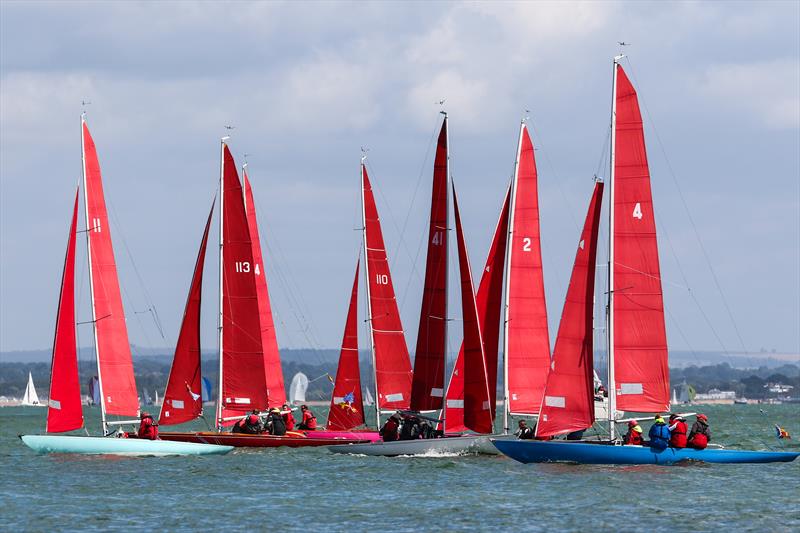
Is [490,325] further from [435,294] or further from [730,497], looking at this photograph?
[730,497]

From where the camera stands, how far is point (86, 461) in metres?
49.0

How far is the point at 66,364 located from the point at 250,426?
699 centimetres

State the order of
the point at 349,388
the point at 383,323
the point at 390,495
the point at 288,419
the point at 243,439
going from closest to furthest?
the point at 390,495 < the point at 243,439 < the point at 288,419 < the point at 383,323 < the point at 349,388

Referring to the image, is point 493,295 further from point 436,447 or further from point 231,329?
point 231,329

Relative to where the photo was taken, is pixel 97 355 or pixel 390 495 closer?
pixel 390 495

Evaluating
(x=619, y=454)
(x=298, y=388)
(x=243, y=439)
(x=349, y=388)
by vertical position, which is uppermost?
(x=298, y=388)

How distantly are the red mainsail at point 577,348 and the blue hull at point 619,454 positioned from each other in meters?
0.84

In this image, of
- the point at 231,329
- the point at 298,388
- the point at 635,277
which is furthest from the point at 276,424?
the point at 298,388

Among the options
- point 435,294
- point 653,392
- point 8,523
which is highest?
point 435,294

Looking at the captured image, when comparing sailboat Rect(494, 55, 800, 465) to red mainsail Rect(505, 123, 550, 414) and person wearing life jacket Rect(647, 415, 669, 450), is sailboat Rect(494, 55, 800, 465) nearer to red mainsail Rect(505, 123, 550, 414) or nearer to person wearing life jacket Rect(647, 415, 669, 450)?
person wearing life jacket Rect(647, 415, 669, 450)

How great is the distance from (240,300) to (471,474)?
546 inches

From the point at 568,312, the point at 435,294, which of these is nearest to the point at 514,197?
the point at 435,294

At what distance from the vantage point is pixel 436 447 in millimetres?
48156

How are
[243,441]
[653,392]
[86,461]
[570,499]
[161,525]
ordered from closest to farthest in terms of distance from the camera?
1. [161,525]
2. [570,499]
3. [653,392]
4. [86,461]
5. [243,441]
